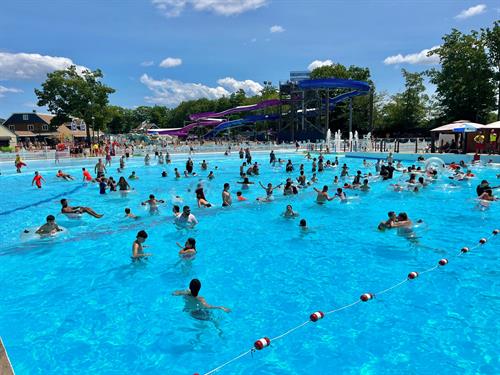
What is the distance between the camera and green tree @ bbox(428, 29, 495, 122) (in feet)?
133

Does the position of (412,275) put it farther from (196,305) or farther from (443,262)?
(196,305)

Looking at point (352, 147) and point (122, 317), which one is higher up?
point (352, 147)

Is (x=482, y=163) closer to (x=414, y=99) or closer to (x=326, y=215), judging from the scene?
(x=326, y=215)

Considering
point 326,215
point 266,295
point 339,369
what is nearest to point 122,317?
point 266,295

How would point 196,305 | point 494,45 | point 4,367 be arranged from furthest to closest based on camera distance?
point 494,45
point 196,305
point 4,367

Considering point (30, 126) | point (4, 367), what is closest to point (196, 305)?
point (4, 367)

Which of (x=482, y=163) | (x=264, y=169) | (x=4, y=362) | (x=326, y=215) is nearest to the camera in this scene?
(x=4, y=362)

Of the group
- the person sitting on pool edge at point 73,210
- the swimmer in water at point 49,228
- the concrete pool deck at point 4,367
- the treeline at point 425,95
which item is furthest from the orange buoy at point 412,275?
the treeline at point 425,95

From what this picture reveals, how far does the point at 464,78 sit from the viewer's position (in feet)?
137

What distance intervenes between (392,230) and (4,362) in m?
10.0

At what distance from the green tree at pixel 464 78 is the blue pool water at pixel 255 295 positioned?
34932 mm

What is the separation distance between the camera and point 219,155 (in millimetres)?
39406

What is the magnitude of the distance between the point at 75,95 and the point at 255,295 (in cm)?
4472

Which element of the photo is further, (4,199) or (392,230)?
(4,199)
